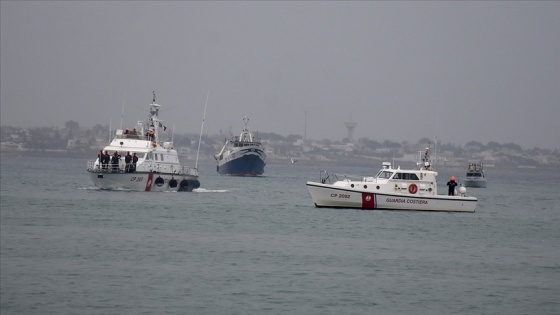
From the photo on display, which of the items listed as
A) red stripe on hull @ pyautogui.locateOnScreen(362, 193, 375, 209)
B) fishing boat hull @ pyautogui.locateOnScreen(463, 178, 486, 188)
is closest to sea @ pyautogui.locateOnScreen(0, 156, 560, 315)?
red stripe on hull @ pyautogui.locateOnScreen(362, 193, 375, 209)

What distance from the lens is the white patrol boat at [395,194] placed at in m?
55.2

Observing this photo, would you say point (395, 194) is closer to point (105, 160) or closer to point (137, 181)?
point (137, 181)

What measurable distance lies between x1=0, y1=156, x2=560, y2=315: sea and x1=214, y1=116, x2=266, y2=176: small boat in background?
2985 inches

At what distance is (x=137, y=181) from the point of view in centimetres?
6550

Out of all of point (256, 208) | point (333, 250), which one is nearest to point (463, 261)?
point (333, 250)

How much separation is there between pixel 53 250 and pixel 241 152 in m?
99.9

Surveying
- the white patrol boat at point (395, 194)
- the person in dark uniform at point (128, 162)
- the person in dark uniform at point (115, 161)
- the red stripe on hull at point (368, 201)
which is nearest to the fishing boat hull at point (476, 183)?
the person in dark uniform at point (128, 162)

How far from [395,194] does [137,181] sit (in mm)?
19092

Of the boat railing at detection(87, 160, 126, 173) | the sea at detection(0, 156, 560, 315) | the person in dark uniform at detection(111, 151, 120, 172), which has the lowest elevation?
the sea at detection(0, 156, 560, 315)

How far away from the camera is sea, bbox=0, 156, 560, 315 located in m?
26.3

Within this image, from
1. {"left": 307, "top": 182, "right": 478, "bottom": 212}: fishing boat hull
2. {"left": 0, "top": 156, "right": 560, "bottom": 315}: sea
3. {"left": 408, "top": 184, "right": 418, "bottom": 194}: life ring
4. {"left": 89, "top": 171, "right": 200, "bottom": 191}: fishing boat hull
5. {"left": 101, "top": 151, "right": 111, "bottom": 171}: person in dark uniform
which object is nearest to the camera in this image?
{"left": 0, "top": 156, "right": 560, "bottom": 315}: sea

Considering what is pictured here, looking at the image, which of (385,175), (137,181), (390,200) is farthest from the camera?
(137,181)

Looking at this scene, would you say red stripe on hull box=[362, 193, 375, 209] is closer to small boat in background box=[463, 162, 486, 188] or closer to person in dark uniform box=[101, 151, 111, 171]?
person in dark uniform box=[101, 151, 111, 171]

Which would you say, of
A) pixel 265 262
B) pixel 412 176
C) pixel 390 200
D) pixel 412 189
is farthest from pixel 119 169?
pixel 265 262
